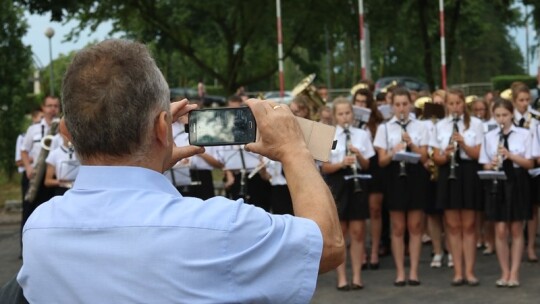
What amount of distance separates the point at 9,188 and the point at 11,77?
213 cm

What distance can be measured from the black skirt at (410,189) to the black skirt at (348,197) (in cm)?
46

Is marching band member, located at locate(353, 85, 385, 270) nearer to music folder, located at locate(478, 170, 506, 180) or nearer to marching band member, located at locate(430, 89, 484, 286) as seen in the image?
marching band member, located at locate(430, 89, 484, 286)

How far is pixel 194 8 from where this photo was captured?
29016mm

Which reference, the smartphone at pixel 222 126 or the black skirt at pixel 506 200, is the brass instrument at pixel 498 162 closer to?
the black skirt at pixel 506 200

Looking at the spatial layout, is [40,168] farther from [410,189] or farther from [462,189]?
[462,189]

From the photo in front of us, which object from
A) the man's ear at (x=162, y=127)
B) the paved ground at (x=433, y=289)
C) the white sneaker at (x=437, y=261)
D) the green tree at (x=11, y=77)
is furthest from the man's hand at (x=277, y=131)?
the green tree at (x=11, y=77)

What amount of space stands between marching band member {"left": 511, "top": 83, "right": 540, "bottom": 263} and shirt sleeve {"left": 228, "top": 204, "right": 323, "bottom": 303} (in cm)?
795

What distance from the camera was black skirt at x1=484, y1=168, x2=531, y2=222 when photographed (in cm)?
960

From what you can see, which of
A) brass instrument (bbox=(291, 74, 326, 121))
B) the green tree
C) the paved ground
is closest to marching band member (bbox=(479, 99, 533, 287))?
the paved ground

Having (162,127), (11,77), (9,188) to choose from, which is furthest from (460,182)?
(9,188)

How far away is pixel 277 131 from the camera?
7.91 feet

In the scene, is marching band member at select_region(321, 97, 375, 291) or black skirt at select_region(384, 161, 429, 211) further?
black skirt at select_region(384, 161, 429, 211)

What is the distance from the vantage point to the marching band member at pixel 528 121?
10.1 metres

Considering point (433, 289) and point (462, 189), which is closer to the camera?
point (433, 289)
